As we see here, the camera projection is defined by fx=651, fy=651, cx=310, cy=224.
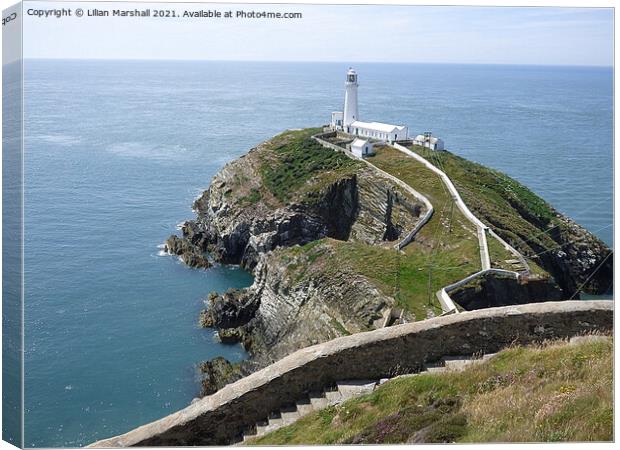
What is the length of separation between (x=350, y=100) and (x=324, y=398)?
47.5 meters

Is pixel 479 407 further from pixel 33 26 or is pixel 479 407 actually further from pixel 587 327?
pixel 33 26

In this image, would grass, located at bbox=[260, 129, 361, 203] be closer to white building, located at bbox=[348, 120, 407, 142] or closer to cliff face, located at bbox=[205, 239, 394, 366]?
white building, located at bbox=[348, 120, 407, 142]

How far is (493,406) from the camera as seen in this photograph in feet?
32.1

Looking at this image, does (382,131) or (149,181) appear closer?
(382,131)

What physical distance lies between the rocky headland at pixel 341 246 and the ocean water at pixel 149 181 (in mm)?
2329

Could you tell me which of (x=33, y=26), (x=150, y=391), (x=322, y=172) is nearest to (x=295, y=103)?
(x=322, y=172)

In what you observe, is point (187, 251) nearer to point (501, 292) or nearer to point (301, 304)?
point (301, 304)

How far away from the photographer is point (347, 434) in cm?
1049

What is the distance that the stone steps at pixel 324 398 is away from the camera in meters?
11.3

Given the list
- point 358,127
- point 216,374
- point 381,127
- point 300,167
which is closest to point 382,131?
point 381,127

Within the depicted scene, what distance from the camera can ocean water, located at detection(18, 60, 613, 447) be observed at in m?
30.6

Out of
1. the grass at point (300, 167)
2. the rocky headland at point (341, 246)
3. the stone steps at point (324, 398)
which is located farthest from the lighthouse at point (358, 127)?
the stone steps at point (324, 398)

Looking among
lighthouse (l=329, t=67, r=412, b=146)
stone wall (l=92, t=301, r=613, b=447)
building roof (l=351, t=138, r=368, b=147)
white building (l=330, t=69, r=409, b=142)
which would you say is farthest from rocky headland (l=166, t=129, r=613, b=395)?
stone wall (l=92, t=301, r=613, b=447)

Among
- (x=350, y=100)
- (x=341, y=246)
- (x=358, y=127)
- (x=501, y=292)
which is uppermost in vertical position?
(x=350, y=100)
